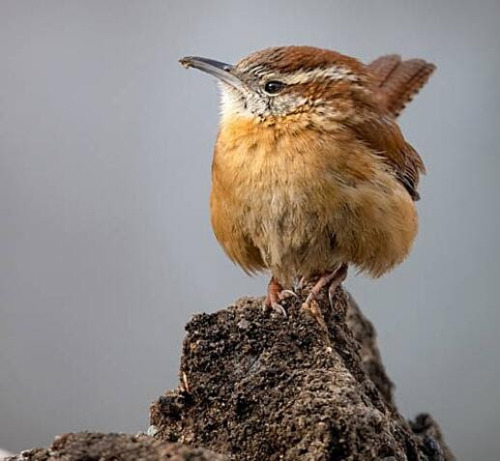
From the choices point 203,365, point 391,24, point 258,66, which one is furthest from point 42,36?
point 203,365

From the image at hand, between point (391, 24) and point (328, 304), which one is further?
point (391, 24)

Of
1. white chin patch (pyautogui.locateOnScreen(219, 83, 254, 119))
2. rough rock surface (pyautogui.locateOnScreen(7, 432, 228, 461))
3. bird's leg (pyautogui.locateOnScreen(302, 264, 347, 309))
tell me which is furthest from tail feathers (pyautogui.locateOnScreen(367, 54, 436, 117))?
rough rock surface (pyautogui.locateOnScreen(7, 432, 228, 461))

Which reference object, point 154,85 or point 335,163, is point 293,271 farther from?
point 154,85

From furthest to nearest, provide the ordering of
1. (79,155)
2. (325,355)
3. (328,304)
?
(79,155)
(328,304)
(325,355)

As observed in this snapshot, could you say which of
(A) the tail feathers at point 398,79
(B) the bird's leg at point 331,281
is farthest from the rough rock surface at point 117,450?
(A) the tail feathers at point 398,79

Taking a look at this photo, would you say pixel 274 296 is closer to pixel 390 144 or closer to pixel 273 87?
pixel 273 87
